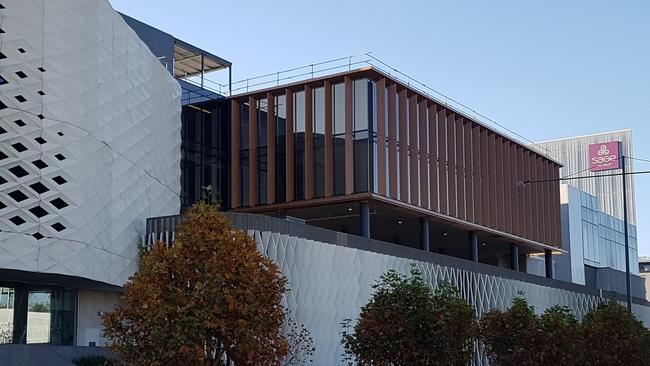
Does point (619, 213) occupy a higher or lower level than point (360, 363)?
higher

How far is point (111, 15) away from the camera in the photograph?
37875mm

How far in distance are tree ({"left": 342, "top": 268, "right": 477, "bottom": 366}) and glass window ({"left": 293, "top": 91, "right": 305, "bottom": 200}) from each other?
24.5 meters

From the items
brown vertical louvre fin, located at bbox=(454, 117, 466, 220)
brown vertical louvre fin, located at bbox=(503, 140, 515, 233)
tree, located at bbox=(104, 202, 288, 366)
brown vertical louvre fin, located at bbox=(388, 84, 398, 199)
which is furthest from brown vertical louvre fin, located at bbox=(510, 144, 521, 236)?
tree, located at bbox=(104, 202, 288, 366)

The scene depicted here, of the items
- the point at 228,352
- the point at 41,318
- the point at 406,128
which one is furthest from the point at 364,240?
the point at 228,352

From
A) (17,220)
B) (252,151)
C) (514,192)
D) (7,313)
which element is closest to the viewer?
(17,220)

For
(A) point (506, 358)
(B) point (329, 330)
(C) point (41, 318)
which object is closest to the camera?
(A) point (506, 358)

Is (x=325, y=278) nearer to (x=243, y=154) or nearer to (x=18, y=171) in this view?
(x=18, y=171)

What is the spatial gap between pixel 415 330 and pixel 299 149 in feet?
85.8

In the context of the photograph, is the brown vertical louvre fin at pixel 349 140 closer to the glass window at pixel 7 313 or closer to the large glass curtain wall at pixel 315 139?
the large glass curtain wall at pixel 315 139

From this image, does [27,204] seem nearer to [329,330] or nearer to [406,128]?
[329,330]

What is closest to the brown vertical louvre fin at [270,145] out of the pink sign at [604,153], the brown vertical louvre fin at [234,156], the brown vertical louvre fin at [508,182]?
the brown vertical louvre fin at [234,156]

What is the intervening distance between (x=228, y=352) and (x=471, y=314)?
8.30 m

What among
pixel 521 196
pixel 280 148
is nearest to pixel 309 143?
pixel 280 148

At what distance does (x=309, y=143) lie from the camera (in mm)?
50969
